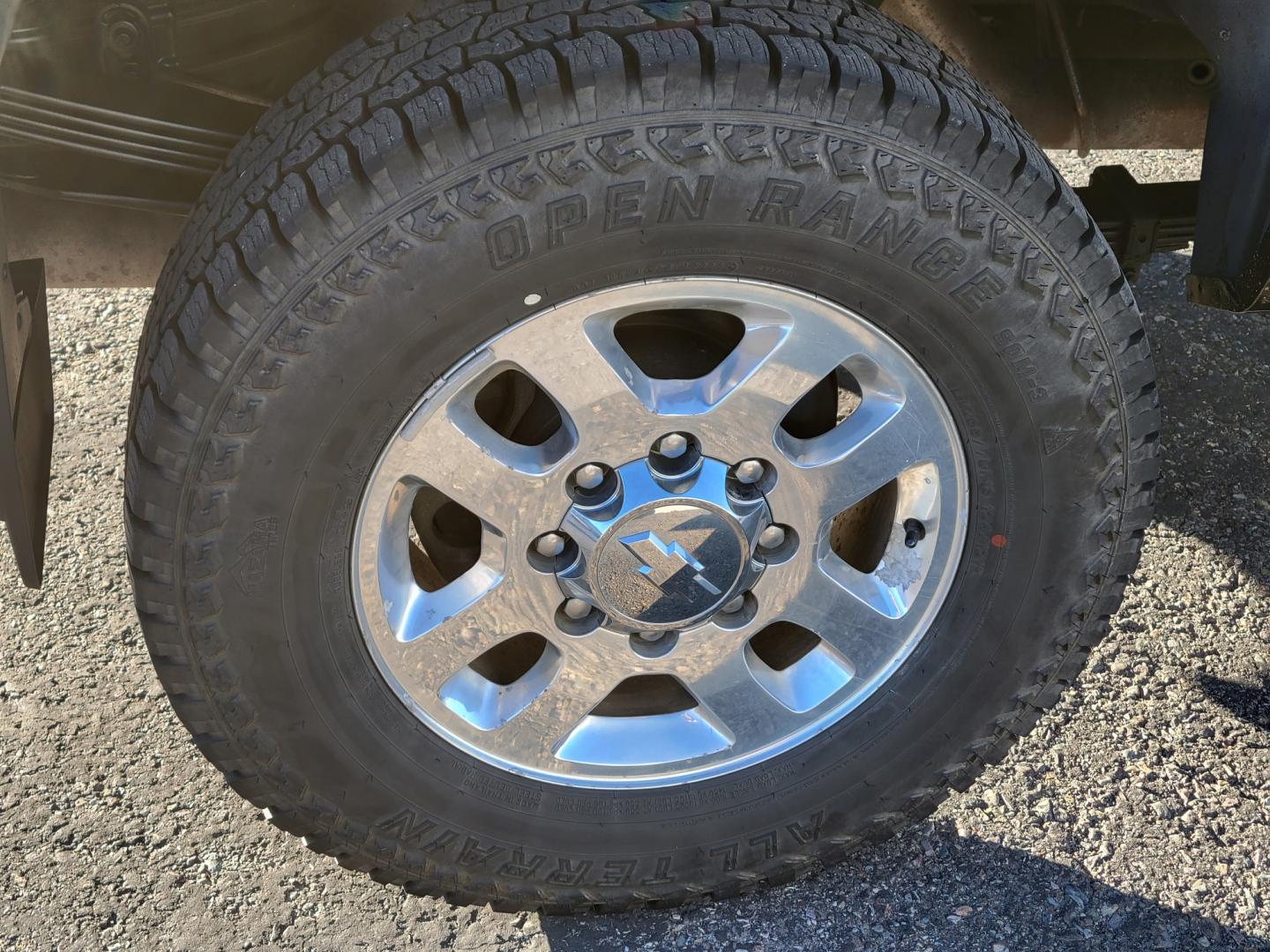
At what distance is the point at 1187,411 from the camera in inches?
146

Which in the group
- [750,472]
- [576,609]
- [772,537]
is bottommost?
[576,609]

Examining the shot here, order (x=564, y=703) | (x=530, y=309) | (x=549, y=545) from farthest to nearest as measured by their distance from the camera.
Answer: (x=564, y=703)
(x=549, y=545)
(x=530, y=309)

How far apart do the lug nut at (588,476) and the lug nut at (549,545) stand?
105 mm

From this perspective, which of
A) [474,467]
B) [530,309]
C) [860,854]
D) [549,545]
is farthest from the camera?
[860,854]

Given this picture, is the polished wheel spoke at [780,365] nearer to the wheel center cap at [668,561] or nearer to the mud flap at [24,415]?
the wheel center cap at [668,561]

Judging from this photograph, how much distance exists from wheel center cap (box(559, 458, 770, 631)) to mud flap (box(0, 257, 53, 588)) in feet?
3.04

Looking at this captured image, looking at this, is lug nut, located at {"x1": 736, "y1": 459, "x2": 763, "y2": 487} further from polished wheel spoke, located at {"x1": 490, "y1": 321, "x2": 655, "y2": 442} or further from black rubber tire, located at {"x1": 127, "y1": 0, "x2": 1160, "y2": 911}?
black rubber tire, located at {"x1": 127, "y1": 0, "x2": 1160, "y2": 911}

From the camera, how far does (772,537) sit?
2107 millimetres

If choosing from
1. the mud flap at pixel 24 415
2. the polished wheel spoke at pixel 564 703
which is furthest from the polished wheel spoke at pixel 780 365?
the mud flap at pixel 24 415

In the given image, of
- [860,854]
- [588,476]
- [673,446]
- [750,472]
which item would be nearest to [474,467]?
[588,476]

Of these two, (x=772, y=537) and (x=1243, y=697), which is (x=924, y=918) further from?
(x=1243, y=697)

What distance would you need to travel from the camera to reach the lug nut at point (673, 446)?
198cm

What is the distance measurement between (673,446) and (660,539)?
17 cm

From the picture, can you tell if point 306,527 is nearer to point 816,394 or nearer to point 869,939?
point 816,394
